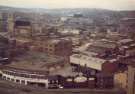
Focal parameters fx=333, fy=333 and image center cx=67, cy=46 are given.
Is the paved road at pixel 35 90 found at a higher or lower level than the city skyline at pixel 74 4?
lower

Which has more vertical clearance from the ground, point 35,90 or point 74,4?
point 74,4

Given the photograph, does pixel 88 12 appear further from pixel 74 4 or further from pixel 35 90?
pixel 35 90

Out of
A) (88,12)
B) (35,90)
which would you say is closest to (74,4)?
(88,12)

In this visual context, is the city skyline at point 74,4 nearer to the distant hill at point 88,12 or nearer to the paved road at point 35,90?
the distant hill at point 88,12

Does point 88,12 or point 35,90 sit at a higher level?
point 88,12

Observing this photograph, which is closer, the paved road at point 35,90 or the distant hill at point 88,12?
the paved road at point 35,90

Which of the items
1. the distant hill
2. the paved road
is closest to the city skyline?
the distant hill

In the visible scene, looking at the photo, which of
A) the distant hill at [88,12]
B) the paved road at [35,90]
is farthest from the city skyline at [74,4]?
the paved road at [35,90]

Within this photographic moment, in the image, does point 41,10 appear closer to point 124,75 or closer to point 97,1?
point 97,1
